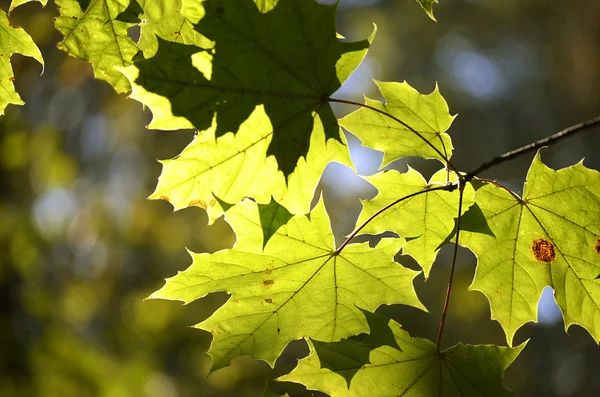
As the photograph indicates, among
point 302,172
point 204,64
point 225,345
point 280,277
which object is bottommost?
point 225,345

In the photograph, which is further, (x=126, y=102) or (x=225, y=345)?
(x=126, y=102)

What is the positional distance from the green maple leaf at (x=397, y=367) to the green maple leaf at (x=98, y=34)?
1.01m

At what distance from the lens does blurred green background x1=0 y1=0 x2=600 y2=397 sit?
7.68m

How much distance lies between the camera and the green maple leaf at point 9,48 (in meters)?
1.66

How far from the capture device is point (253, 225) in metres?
1.58

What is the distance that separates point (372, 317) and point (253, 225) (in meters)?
0.41

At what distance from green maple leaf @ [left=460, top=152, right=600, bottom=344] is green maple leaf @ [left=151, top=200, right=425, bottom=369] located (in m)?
0.28

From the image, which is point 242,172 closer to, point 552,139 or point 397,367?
point 397,367

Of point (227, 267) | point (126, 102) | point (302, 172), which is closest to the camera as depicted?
point (302, 172)

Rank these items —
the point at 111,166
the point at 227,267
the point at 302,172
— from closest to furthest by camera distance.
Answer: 1. the point at 302,172
2. the point at 227,267
3. the point at 111,166

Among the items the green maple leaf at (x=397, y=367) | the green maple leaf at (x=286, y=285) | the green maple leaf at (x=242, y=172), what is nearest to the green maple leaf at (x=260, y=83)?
the green maple leaf at (x=242, y=172)

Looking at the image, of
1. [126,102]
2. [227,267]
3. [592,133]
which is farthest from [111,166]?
[227,267]

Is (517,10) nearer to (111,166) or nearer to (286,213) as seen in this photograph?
(111,166)

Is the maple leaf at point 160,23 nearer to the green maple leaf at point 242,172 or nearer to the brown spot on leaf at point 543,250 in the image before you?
the green maple leaf at point 242,172
